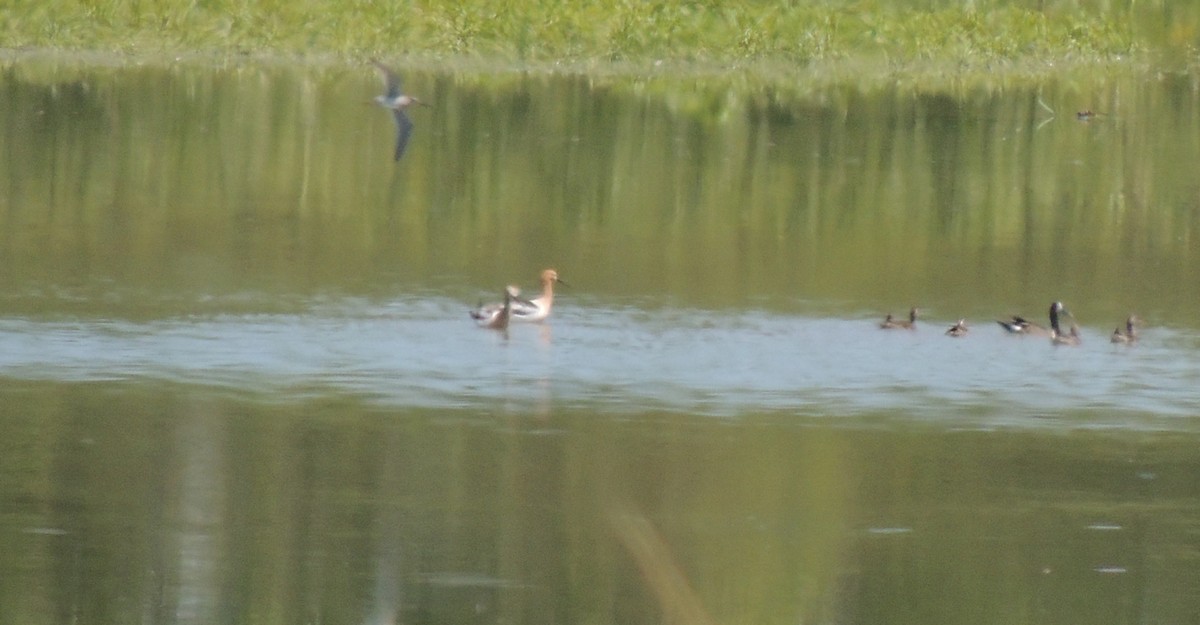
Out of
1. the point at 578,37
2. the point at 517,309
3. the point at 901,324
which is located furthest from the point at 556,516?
the point at 578,37

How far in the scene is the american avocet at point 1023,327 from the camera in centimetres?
1420

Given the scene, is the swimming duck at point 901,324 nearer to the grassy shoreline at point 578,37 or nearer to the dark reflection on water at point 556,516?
the dark reflection on water at point 556,516

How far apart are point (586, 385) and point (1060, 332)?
3.36 m

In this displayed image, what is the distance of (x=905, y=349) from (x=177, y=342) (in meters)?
3.80

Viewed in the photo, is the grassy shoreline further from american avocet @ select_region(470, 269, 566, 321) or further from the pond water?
american avocet @ select_region(470, 269, 566, 321)

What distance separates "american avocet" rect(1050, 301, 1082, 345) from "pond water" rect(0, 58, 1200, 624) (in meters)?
0.22

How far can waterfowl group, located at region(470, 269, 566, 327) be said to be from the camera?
1395 centimetres

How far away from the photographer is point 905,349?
1353 cm

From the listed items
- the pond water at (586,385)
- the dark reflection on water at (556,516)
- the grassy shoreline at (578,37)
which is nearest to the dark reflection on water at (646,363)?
the pond water at (586,385)

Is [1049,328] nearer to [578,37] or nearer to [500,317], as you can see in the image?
[500,317]

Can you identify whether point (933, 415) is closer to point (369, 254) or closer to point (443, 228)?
point (369, 254)

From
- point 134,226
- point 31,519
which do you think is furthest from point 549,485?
point 134,226

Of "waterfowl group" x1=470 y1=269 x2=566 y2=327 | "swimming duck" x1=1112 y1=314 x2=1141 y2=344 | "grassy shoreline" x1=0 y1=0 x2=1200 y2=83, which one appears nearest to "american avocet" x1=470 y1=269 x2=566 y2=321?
"waterfowl group" x1=470 y1=269 x2=566 y2=327

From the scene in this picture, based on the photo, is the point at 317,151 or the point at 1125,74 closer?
the point at 317,151
